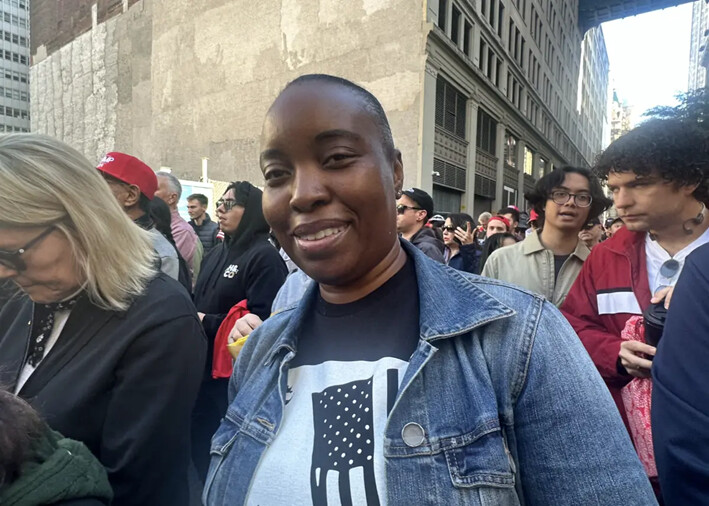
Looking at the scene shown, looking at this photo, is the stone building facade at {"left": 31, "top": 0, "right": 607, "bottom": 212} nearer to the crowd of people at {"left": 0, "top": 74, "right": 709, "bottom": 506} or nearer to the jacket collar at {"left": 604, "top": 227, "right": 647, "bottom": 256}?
the jacket collar at {"left": 604, "top": 227, "right": 647, "bottom": 256}

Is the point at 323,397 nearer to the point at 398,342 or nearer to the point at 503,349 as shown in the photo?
the point at 398,342

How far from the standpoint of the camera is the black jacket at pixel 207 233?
7980 millimetres

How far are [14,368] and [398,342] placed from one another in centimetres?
147

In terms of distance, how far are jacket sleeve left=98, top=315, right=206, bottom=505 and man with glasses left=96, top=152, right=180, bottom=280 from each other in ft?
5.26

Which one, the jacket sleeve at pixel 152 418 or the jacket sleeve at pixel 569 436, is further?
the jacket sleeve at pixel 152 418

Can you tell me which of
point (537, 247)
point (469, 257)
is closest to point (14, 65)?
point (469, 257)

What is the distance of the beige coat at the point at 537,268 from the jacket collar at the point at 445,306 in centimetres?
214

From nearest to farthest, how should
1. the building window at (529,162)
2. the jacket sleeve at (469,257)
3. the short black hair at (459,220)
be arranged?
the jacket sleeve at (469,257)
the short black hair at (459,220)
the building window at (529,162)

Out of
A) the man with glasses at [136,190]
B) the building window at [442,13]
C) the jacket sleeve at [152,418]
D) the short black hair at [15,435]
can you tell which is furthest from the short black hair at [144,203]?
the building window at [442,13]

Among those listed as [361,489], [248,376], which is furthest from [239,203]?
[361,489]

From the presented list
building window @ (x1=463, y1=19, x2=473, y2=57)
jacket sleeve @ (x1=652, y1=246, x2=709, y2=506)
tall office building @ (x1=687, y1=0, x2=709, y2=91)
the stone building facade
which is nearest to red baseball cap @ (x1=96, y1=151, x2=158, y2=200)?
jacket sleeve @ (x1=652, y1=246, x2=709, y2=506)

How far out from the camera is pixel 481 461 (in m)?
0.91

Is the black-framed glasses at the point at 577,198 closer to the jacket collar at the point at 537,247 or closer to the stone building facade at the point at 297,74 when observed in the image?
the jacket collar at the point at 537,247

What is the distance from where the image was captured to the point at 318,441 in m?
1.08
